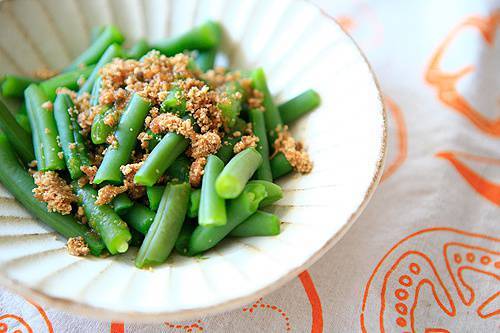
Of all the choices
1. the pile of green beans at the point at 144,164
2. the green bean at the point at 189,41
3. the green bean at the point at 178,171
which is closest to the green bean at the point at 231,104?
the pile of green beans at the point at 144,164

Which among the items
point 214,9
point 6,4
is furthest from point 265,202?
point 6,4

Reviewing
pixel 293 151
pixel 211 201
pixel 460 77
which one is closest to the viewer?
pixel 211 201

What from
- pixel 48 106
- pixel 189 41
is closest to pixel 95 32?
pixel 189 41

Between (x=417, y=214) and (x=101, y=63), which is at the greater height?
(x=101, y=63)

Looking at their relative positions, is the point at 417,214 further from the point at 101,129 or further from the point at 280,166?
the point at 101,129

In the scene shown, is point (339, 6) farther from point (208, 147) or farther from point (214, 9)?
point (208, 147)

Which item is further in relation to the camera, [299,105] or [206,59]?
[206,59]

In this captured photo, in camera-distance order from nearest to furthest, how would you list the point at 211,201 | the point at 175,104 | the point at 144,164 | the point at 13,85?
the point at 211,201
the point at 144,164
the point at 175,104
the point at 13,85

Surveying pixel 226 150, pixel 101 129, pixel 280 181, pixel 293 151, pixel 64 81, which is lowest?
pixel 280 181

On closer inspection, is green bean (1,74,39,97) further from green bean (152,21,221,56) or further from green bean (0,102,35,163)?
green bean (152,21,221,56)
